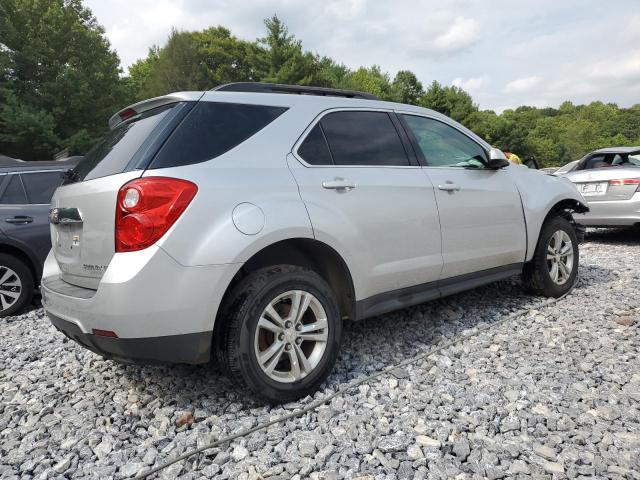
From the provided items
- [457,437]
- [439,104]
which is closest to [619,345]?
[457,437]

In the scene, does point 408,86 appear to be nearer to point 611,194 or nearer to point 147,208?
point 611,194

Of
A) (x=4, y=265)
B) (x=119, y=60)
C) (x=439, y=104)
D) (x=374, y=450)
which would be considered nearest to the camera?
(x=374, y=450)

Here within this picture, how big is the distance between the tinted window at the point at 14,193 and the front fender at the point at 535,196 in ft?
15.9

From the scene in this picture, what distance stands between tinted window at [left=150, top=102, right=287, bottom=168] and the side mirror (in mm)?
1877

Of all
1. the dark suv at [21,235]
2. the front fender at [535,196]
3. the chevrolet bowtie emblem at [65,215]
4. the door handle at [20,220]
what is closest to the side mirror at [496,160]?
the front fender at [535,196]

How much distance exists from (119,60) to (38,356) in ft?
95.3

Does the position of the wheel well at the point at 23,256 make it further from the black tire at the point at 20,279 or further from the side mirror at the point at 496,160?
the side mirror at the point at 496,160

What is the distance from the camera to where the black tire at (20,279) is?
5.00 meters

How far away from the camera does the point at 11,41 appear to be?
2377 centimetres

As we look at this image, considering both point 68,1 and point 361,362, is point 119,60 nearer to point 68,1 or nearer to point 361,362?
point 68,1

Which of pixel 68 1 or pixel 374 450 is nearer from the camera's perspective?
pixel 374 450

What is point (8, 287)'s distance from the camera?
5047mm

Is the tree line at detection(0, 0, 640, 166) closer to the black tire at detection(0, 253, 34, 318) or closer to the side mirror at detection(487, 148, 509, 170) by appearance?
the black tire at detection(0, 253, 34, 318)

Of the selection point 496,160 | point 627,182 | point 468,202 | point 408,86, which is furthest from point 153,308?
point 408,86
